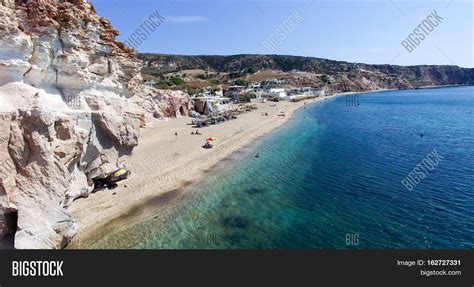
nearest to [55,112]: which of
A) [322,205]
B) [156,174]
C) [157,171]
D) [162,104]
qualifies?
[156,174]

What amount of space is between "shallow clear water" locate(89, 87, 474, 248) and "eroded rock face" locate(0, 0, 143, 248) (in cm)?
348

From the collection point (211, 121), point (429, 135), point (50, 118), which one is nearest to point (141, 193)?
point (50, 118)

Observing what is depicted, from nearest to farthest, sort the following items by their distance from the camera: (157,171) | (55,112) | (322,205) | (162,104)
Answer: (55,112), (322,205), (157,171), (162,104)

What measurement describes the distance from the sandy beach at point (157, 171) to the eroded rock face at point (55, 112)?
1.44 meters

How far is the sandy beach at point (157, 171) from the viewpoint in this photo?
1730cm

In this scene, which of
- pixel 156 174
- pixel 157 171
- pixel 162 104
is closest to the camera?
pixel 156 174

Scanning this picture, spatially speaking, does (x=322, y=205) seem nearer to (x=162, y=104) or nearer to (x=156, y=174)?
(x=156, y=174)

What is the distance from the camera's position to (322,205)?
18938 millimetres

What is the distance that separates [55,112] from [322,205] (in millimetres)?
15829

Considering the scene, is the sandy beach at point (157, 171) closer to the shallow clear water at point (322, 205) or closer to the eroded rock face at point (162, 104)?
the shallow clear water at point (322, 205)

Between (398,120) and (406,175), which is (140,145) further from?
(398,120)

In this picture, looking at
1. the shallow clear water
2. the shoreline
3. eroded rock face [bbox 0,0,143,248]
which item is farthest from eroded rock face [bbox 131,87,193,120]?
eroded rock face [bbox 0,0,143,248]

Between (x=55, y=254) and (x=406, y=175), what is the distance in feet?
77.9

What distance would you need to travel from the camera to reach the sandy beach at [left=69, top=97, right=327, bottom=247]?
17.3 m
